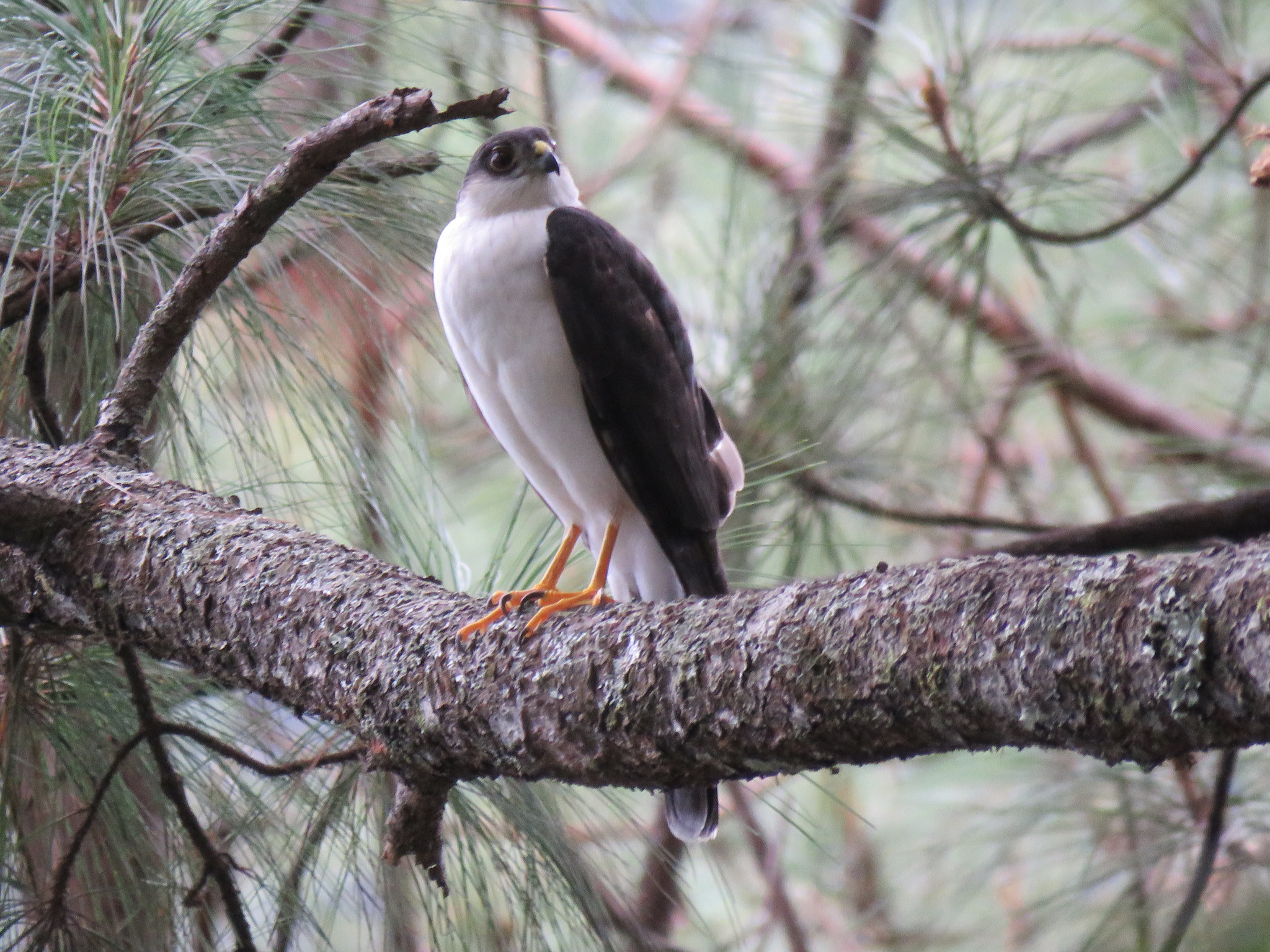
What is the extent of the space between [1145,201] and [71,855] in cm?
235

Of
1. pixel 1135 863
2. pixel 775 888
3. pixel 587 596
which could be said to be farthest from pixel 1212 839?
pixel 775 888

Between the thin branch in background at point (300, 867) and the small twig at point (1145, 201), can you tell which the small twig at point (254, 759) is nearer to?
the thin branch in background at point (300, 867)

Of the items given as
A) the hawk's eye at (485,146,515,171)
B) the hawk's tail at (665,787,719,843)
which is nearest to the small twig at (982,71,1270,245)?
the hawk's eye at (485,146,515,171)

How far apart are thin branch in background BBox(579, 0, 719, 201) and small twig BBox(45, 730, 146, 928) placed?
3.02m

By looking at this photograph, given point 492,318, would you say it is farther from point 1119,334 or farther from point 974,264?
point 1119,334

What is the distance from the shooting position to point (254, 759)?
161cm

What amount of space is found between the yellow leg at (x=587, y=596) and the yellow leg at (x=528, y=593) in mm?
25

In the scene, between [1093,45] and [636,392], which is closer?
[636,392]

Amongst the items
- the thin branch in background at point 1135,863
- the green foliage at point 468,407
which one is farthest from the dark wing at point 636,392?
the thin branch in background at point 1135,863

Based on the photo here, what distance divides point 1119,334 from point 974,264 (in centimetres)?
156

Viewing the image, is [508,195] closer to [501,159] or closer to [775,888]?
[501,159]

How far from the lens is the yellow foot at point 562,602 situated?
1.33m

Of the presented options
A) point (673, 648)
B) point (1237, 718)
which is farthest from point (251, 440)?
point (1237, 718)

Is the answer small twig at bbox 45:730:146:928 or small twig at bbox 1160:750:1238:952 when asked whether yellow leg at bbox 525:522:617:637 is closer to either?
small twig at bbox 45:730:146:928
